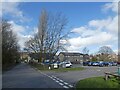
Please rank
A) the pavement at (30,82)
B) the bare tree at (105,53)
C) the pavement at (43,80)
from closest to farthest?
1. the pavement at (30,82)
2. the pavement at (43,80)
3. the bare tree at (105,53)

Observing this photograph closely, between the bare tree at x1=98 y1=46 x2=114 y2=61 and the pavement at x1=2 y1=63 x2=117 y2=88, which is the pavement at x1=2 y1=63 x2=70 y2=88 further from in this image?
the bare tree at x1=98 y1=46 x2=114 y2=61

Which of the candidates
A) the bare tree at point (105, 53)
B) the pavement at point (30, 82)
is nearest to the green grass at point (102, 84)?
the pavement at point (30, 82)

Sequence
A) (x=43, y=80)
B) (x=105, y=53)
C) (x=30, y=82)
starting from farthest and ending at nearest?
(x=105, y=53) → (x=43, y=80) → (x=30, y=82)

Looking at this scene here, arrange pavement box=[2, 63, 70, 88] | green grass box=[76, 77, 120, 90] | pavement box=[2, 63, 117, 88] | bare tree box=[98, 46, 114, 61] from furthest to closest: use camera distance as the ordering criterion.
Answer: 1. bare tree box=[98, 46, 114, 61]
2. pavement box=[2, 63, 117, 88]
3. pavement box=[2, 63, 70, 88]
4. green grass box=[76, 77, 120, 90]

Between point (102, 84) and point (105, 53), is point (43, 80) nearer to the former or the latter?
point (102, 84)

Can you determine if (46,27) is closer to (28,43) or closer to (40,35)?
(40,35)

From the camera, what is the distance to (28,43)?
82188 mm

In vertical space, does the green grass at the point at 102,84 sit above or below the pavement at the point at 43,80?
above

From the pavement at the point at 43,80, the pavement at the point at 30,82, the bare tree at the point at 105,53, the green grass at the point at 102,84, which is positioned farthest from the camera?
the bare tree at the point at 105,53

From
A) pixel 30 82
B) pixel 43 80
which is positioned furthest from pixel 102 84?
pixel 43 80

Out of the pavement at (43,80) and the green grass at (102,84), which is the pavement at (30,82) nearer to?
the pavement at (43,80)

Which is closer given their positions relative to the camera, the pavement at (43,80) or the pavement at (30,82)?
the pavement at (30,82)

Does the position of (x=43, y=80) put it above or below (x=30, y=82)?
below

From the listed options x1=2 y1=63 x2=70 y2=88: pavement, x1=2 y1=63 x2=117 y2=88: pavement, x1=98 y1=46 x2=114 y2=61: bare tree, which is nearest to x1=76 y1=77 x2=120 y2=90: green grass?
x1=2 y1=63 x2=117 y2=88: pavement
